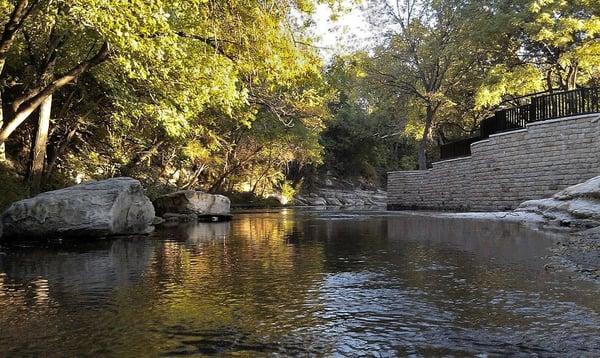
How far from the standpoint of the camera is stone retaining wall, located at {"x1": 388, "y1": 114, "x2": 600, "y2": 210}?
17.4 meters

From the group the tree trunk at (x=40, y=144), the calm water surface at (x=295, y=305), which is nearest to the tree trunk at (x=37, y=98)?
the tree trunk at (x=40, y=144)

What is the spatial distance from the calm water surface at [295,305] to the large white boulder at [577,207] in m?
4.88

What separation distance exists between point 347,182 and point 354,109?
353 inches

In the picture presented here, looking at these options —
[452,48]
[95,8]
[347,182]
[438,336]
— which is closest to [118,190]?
[95,8]

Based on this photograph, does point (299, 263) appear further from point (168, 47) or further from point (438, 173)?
point (438, 173)

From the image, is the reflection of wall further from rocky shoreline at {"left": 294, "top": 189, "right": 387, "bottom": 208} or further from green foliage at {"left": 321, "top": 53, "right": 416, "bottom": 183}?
rocky shoreline at {"left": 294, "top": 189, "right": 387, "bottom": 208}

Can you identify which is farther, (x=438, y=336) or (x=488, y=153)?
(x=488, y=153)

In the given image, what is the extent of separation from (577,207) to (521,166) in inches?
323

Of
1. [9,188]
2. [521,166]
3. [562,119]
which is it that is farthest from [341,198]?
[9,188]

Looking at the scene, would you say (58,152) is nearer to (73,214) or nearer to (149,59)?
(73,214)

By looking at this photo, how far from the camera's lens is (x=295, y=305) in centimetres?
424

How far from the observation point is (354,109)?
47594mm

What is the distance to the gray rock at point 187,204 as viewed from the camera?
56.8 feet

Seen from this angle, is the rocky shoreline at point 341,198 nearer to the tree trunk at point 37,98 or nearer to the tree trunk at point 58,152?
the tree trunk at point 58,152
